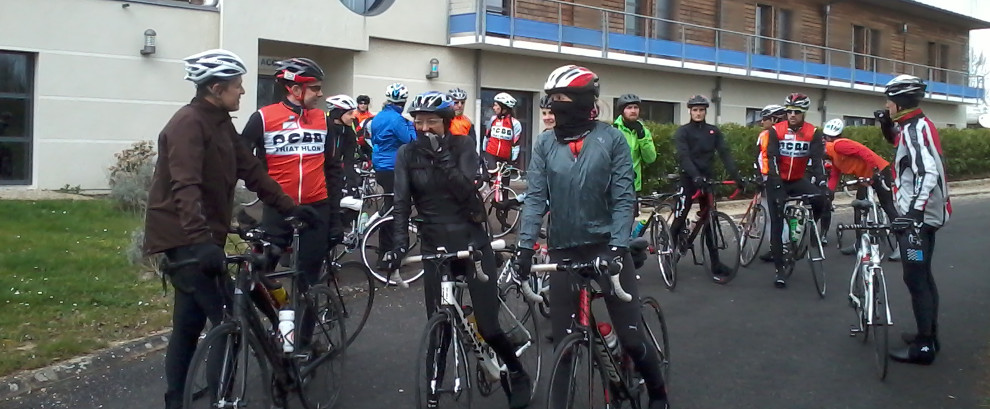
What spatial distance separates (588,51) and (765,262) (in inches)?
564

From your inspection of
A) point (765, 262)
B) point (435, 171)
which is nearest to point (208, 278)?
point (435, 171)

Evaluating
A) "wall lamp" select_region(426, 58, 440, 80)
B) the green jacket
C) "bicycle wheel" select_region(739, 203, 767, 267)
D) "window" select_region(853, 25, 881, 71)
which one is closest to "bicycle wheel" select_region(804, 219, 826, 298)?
"bicycle wheel" select_region(739, 203, 767, 267)

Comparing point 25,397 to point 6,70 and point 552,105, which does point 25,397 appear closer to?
point 552,105

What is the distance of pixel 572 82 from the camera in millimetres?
4938

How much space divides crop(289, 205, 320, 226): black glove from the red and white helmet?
1628 millimetres

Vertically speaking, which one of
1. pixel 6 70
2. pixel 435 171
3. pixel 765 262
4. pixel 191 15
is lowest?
pixel 765 262

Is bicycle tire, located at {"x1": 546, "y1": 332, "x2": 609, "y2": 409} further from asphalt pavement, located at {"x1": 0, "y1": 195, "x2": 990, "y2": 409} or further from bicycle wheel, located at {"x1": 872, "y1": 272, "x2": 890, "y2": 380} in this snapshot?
bicycle wheel, located at {"x1": 872, "y1": 272, "x2": 890, "y2": 380}

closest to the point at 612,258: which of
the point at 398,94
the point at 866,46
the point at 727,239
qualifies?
the point at 398,94

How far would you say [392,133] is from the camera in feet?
33.7

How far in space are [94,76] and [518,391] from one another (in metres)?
13.7

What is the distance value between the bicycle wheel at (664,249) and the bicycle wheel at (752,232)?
3.69ft

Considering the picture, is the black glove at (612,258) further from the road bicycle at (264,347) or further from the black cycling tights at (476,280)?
the road bicycle at (264,347)

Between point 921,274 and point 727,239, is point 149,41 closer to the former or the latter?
point 727,239

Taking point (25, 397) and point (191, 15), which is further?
point (191, 15)
